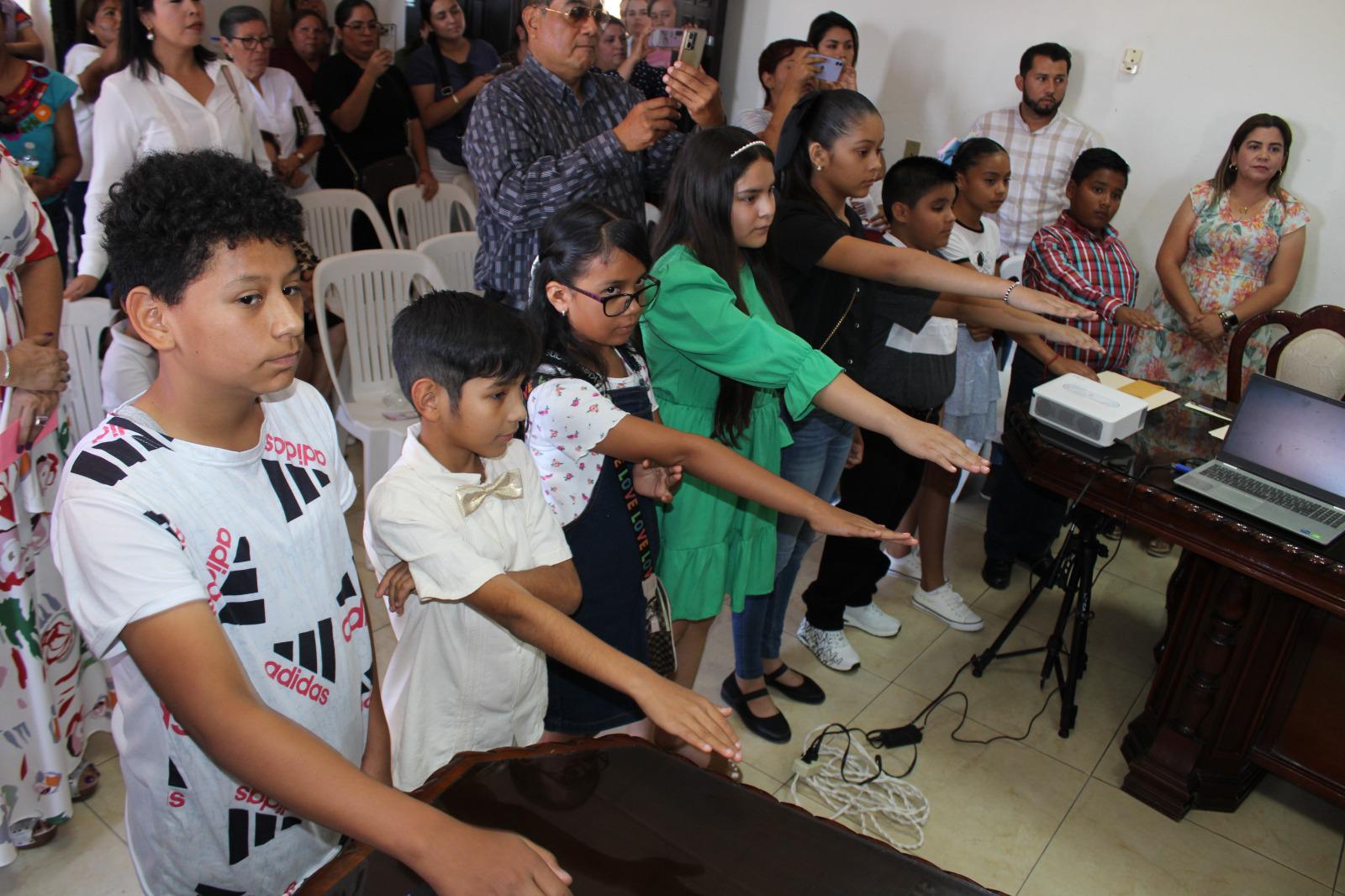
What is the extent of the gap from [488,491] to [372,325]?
1907mm

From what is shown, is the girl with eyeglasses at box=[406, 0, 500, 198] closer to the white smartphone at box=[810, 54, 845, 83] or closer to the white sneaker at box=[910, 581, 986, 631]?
the white smartphone at box=[810, 54, 845, 83]

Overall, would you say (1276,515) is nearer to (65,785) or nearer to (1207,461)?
(1207,461)

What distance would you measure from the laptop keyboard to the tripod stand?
307 mm

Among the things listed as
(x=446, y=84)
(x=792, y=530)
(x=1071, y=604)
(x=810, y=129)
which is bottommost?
(x=1071, y=604)

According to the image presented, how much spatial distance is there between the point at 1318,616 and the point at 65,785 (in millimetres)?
2789

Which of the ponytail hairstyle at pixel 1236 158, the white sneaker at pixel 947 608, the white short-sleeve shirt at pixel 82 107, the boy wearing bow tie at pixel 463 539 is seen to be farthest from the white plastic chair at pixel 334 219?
the ponytail hairstyle at pixel 1236 158

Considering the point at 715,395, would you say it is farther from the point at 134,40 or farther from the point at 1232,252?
the point at 1232,252

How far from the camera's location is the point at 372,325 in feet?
10.1

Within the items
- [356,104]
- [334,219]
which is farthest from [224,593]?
[356,104]

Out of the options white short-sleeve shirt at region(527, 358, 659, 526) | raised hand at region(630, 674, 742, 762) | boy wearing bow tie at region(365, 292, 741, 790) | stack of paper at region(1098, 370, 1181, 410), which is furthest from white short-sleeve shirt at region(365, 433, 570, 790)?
stack of paper at region(1098, 370, 1181, 410)

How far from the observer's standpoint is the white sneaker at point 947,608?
3.03m

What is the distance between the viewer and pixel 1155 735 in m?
2.41

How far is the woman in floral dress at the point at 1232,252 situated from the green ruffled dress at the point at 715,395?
8.06 feet

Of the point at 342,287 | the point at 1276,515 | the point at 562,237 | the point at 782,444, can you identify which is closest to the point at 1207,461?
the point at 1276,515
